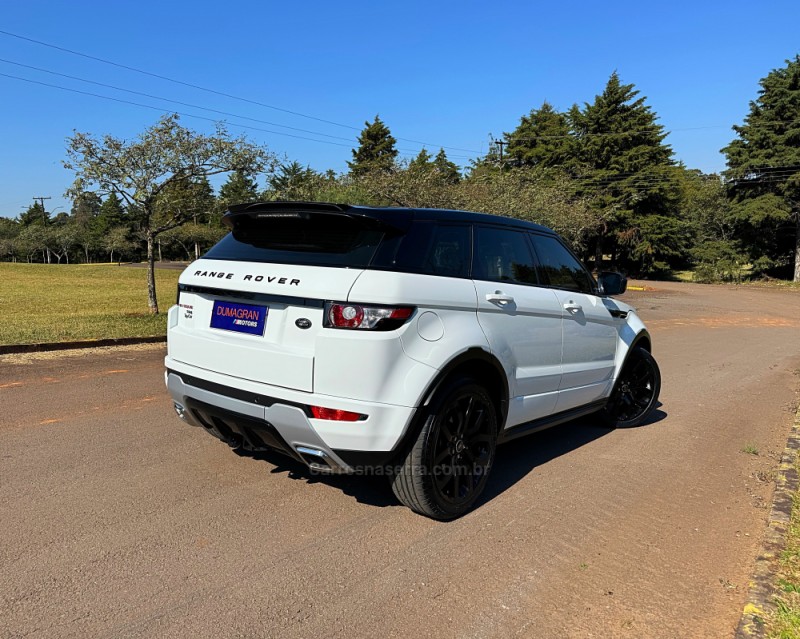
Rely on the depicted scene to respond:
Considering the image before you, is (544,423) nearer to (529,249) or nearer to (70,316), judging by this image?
Result: (529,249)

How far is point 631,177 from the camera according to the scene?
1626 inches

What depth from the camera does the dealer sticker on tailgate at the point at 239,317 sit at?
3250 millimetres

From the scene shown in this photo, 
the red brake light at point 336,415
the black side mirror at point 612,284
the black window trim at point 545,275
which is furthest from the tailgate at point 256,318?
the black side mirror at point 612,284

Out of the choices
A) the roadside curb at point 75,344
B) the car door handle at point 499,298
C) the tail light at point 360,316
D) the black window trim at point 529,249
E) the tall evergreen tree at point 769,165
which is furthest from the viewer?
the tall evergreen tree at point 769,165

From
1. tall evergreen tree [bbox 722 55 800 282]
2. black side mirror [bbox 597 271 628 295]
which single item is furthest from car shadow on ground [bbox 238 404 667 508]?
tall evergreen tree [bbox 722 55 800 282]

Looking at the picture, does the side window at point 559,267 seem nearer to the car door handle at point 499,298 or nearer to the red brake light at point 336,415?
the car door handle at point 499,298

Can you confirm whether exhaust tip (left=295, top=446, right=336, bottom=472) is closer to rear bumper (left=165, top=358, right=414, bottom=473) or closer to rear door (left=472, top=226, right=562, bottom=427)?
rear bumper (left=165, top=358, right=414, bottom=473)

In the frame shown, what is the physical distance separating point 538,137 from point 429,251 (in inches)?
2235

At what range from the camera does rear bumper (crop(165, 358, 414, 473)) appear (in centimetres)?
300

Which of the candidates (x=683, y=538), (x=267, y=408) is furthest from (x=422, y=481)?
(x=683, y=538)

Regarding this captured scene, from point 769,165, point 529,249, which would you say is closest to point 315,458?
point 529,249

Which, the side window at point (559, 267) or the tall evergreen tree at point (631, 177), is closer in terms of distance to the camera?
the side window at point (559, 267)

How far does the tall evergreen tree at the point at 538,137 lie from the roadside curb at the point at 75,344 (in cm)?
4754

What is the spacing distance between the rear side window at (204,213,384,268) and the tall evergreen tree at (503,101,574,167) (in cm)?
5177
